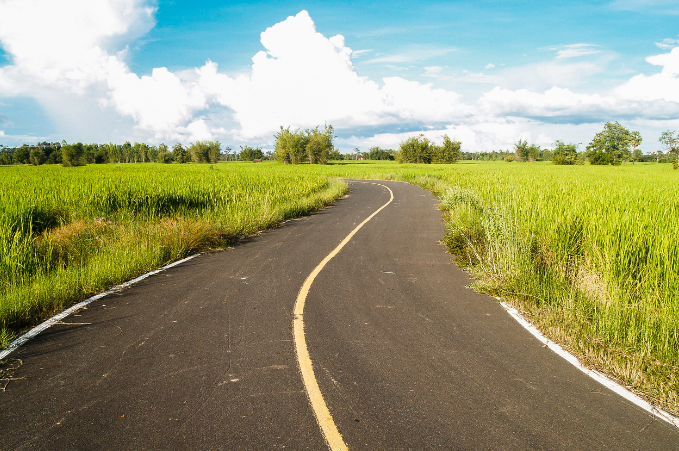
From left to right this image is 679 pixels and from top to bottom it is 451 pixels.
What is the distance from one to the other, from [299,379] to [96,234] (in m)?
7.53

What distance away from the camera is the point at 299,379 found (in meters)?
3.79

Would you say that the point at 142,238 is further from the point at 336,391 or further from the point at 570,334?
the point at 570,334

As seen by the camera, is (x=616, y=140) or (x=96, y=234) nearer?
(x=96, y=234)

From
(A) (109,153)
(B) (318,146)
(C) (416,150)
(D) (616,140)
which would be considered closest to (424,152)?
(C) (416,150)

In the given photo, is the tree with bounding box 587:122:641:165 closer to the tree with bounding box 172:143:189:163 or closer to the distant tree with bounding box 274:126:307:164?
the distant tree with bounding box 274:126:307:164

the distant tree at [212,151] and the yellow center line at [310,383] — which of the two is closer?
the yellow center line at [310,383]

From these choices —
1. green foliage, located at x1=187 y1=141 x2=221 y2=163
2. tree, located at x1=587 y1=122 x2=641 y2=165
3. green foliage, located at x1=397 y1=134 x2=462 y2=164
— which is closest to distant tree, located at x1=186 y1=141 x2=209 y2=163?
green foliage, located at x1=187 y1=141 x2=221 y2=163

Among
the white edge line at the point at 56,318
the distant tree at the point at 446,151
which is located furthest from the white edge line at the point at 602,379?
Answer: the distant tree at the point at 446,151

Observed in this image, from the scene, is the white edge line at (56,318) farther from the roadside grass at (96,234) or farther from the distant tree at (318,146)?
the distant tree at (318,146)

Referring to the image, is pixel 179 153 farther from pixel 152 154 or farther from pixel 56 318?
pixel 56 318

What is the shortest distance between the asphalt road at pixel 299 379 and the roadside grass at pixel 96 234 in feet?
2.19

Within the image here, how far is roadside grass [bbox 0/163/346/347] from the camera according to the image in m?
5.87

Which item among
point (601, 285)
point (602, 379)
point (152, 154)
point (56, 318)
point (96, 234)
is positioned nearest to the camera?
point (602, 379)

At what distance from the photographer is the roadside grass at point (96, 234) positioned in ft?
19.2
